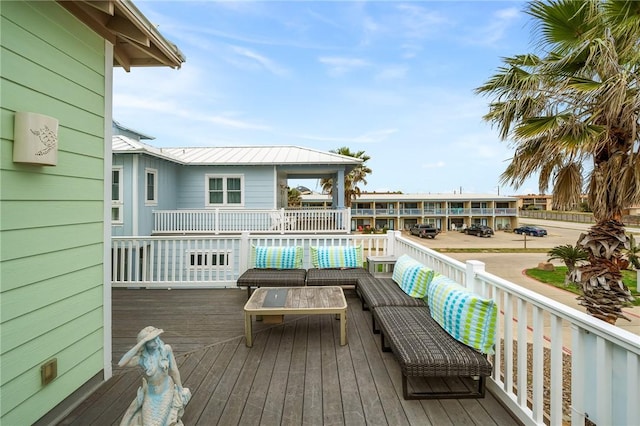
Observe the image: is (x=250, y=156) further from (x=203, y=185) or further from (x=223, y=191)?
(x=203, y=185)

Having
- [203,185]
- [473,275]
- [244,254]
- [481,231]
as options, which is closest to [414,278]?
[473,275]

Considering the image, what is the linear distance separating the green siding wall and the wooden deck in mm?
484

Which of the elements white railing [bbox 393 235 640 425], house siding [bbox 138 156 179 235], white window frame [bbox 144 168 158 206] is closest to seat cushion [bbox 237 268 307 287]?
white railing [bbox 393 235 640 425]

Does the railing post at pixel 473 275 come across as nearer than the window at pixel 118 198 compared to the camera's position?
Yes

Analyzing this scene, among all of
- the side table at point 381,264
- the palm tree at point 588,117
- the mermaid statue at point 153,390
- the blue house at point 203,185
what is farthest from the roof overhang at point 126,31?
the blue house at point 203,185

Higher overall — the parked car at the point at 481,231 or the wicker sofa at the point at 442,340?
the wicker sofa at the point at 442,340

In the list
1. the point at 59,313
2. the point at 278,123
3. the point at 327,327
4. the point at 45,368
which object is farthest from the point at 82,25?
the point at 278,123

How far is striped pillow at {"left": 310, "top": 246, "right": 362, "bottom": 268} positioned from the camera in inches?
210

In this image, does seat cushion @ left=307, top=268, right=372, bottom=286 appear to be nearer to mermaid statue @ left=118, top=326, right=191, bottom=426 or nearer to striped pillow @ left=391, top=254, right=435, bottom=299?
striped pillow @ left=391, top=254, right=435, bottom=299

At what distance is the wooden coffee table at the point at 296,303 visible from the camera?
3.25 metres

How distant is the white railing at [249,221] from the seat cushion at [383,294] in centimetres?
542

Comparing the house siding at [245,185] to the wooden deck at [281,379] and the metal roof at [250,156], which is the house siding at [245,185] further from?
the wooden deck at [281,379]

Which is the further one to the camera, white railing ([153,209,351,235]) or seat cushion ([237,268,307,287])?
white railing ([153,209,351,235])

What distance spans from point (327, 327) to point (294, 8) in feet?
33.5
